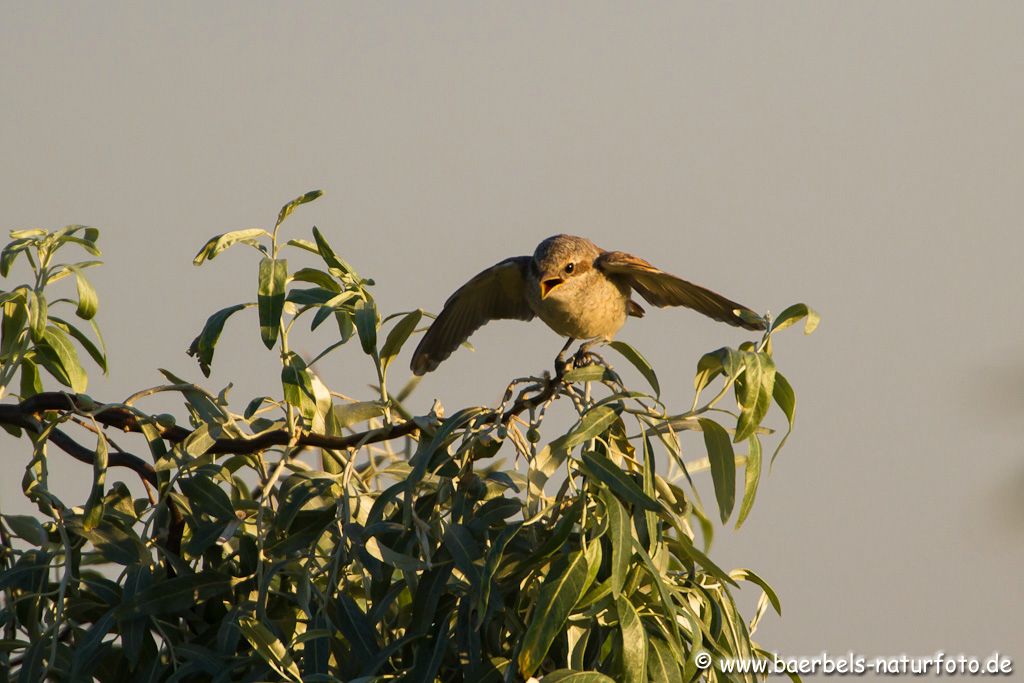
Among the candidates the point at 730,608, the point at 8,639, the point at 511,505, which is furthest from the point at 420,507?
the point at 8,639

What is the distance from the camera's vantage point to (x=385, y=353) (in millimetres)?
4688

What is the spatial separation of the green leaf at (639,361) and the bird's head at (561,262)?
2.38 meters

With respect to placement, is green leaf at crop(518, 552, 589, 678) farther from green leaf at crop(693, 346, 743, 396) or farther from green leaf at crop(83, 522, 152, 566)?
green leaf at crop(83, 522, 152, 566)

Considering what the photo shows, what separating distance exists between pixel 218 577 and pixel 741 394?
1880mm

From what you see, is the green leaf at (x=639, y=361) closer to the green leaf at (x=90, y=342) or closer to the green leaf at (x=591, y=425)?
the green leaf at (x=591, y=425)

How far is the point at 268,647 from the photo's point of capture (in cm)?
363

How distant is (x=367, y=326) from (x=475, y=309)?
314 centimetres

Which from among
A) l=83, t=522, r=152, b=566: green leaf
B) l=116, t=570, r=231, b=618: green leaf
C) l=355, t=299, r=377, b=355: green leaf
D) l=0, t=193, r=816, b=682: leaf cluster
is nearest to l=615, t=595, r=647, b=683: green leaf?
l=0, t=193, r=816, b=682: leaf cluster

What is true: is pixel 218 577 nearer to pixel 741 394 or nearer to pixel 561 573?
pixel 561 573

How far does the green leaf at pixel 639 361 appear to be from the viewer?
3930mm

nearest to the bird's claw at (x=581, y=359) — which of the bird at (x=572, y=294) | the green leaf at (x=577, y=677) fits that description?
the bird at (x=572, y=294)

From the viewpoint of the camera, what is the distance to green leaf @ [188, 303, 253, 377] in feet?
14.0

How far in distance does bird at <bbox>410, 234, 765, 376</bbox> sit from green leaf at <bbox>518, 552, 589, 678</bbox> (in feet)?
9.02

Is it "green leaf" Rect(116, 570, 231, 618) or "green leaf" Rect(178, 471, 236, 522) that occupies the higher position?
"green leaf" Rect(178, 471, 236, 522)
